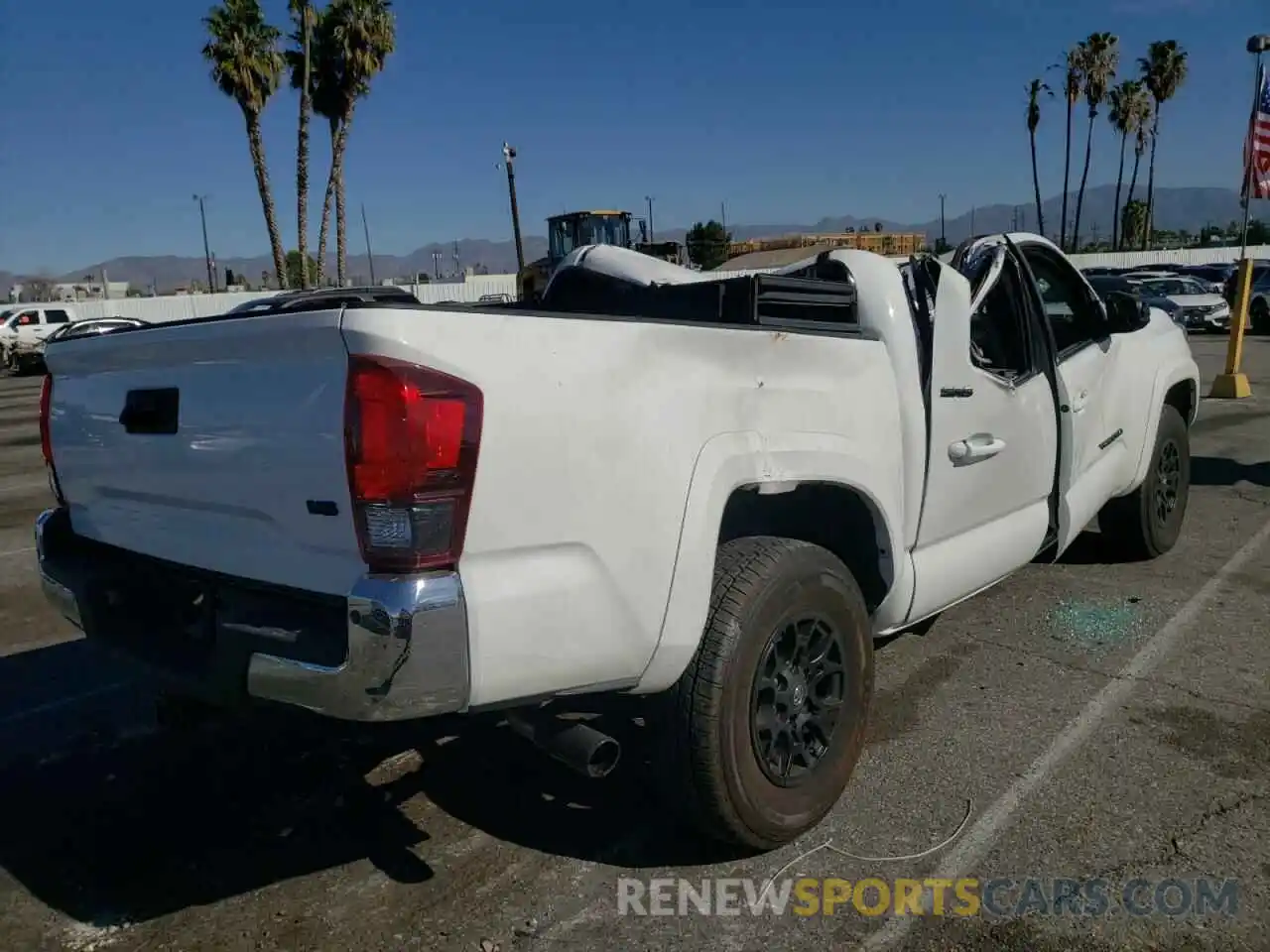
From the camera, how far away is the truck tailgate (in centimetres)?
234

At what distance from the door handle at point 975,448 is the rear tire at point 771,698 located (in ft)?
2.41

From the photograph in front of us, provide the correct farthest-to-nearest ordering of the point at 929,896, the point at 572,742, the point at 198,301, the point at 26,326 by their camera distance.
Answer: the point at 198,301, the point at 26,326, the point at 929,896, the point at 572,742

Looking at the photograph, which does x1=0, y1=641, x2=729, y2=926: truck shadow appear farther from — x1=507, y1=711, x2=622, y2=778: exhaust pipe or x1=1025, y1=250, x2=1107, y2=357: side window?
x1=1025, y1=250, x2=1107, y2=357: side window

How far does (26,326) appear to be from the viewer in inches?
1231

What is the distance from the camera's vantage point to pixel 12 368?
31.1 meters

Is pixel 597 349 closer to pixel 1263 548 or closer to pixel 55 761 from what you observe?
pixel 55 761

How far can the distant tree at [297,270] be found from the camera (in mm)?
35406

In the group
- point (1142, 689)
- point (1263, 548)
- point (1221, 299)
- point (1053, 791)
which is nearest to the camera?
point (1053, 791)

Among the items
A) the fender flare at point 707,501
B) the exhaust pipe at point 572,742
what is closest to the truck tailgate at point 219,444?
the exhaust pipe at point 572,742

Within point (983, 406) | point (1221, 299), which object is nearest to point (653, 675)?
point (983, 406)

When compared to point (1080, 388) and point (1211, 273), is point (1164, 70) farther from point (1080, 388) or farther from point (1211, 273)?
point (1080, 388)

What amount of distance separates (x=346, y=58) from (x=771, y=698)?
36068 millimetres

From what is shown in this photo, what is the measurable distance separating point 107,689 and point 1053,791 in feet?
12.4

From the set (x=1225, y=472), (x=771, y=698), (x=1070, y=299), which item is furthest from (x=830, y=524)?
(x=1225, y=472)
